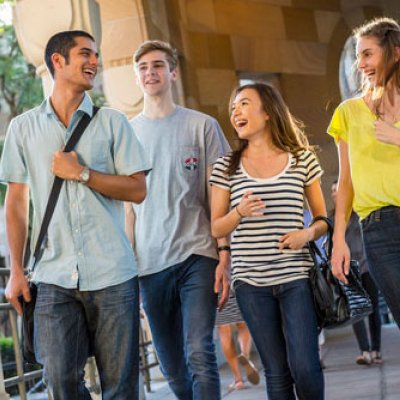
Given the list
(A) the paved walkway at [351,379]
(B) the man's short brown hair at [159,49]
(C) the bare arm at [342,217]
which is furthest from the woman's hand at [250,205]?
(A) the paved walkway at [351,379]

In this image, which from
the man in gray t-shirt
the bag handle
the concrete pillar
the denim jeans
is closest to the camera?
the bag handle

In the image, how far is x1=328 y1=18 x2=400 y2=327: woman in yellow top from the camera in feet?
12.2

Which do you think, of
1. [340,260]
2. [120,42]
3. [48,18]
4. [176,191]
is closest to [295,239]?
[340,260]

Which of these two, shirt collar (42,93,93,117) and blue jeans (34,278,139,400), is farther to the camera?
shirt collar (42,93,93,117)

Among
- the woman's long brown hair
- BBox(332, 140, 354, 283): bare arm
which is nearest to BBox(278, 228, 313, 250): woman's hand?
BBox(332, 140, 354, 283): bare arm

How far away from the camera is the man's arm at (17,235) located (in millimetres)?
3707

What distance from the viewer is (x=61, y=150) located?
3.77m

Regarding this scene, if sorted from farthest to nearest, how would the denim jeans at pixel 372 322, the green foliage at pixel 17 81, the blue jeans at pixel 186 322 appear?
the green foliage at pixel 17 81 < the denim jeans at pixel 372 322 < the blue jeans at pixel 186 322

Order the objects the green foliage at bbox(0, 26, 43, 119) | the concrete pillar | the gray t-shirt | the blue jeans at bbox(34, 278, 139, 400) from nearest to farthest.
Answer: the blue jeans at bbox(34, 278, 139, 400), the gray t-shirt, the concrete pillar, the green foliage at bbox(0, 26, 43, 119)

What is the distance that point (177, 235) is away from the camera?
14.8ft

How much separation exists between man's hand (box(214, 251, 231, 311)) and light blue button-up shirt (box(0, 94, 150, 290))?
656mm

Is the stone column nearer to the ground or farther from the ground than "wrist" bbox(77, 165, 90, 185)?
farther from the ground

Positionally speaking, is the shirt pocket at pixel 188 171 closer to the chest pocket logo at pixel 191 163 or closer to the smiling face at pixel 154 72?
the chest pocket logo at pixel 191 163

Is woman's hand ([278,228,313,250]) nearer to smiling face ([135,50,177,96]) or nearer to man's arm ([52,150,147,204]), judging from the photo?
man's arm ([52,150,147,204])
